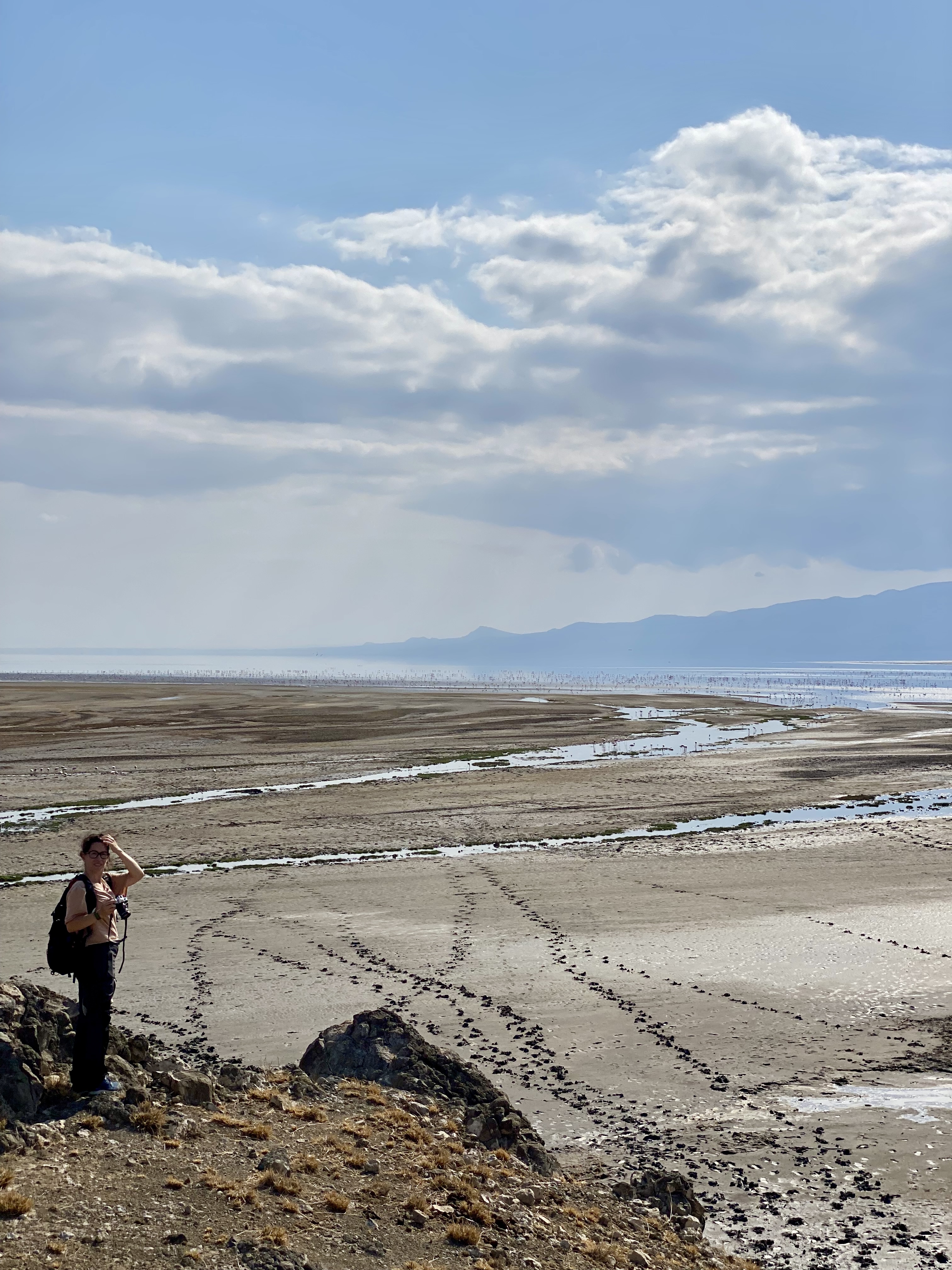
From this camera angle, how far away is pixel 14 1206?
7.14 metres

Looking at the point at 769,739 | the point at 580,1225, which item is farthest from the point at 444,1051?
the point at 769,739

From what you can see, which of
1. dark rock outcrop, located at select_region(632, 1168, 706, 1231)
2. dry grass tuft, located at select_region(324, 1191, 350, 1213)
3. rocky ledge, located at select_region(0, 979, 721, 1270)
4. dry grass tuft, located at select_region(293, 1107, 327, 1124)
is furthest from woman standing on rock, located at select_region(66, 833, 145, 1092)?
dark rock outcrop, located at select_region(632, 1168, 706, 1231)

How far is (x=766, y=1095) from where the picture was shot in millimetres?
12289

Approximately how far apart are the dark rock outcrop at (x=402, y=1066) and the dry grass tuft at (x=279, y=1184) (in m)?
2.43

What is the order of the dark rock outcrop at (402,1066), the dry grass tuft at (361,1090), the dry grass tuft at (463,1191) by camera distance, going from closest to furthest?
the dry grass tuft at (463,1191)
the dry grass tuft at (361,1090)
the dark rock outcrop at (402,1066)

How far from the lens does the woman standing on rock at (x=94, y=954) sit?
8820 millimetres

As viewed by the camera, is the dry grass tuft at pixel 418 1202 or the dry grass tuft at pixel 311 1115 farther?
the dry grass tuft at pixel 311 1115

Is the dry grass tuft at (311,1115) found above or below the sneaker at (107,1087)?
below

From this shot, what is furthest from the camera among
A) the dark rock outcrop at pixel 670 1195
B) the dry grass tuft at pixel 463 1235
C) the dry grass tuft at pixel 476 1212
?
the dark rock outcrop at pixel 670 1195

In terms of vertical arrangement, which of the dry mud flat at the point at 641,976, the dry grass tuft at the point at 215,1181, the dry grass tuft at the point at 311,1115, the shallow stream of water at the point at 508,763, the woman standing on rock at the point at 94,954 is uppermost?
the woman standing on rock at the point at 94,954

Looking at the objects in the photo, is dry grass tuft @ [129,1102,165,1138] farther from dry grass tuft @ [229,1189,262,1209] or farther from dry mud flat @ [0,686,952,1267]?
dry mud flat @ [0,686,952,1267]

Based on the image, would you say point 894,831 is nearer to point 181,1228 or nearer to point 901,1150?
point 901,1150

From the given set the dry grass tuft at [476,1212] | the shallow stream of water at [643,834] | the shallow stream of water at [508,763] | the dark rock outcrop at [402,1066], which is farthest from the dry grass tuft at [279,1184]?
the shallow stream of water at [508,763]

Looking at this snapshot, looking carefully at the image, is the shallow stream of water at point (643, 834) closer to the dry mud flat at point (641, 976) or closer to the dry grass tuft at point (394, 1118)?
the dry mud flat at point (641, 976)
